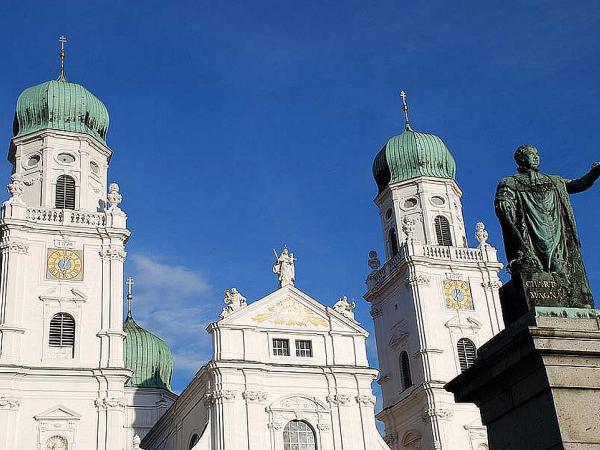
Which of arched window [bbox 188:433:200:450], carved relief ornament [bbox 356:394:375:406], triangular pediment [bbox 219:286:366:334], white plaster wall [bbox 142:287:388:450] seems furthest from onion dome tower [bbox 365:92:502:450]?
arched window [bbox 188:433:200:450]

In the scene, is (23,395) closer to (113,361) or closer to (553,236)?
(113,361)

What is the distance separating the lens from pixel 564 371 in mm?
6766

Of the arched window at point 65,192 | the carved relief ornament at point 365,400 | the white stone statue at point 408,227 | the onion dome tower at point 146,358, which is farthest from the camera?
the onion dome tower at point 146,358

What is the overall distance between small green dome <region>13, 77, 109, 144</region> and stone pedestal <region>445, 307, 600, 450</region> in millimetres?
32580

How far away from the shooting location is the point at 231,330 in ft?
110

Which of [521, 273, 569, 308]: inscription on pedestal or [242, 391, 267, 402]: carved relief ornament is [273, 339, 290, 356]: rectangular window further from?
[521, 273, 569, 308]: inscription on pedestal

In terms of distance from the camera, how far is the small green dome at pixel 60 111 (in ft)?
122

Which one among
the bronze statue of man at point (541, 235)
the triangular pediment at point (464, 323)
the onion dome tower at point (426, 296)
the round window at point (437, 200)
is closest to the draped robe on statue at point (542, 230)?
the bronze statue of man at point (541, 235)

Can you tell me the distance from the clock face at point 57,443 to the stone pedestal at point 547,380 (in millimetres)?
25812

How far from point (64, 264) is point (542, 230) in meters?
28.3

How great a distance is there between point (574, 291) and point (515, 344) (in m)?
0.96

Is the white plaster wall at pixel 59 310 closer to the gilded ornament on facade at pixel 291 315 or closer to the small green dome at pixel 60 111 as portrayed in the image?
the small green dome at pixel 60 111

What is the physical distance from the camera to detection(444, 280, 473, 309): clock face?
38719 mm

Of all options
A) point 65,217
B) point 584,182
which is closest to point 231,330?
→ point 65,217
